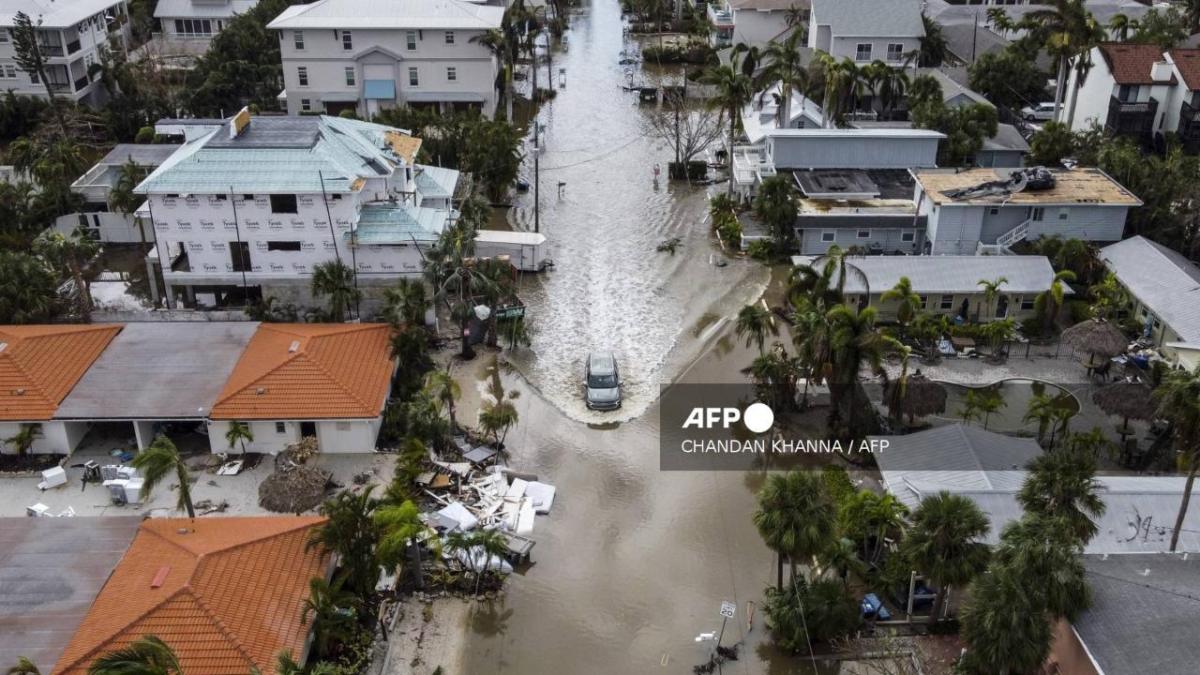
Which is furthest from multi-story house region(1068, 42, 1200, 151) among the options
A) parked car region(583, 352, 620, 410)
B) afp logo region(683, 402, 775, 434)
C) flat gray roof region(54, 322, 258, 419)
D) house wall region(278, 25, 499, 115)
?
flat gray roof region(54, 322, 258, 419)

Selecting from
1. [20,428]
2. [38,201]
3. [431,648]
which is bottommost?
[431,648]

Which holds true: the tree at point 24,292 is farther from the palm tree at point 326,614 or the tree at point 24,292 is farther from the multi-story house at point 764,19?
the multi-story house at point 764,19

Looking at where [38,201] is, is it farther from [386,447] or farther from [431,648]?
[431,648]

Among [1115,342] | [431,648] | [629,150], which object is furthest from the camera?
[629,150]

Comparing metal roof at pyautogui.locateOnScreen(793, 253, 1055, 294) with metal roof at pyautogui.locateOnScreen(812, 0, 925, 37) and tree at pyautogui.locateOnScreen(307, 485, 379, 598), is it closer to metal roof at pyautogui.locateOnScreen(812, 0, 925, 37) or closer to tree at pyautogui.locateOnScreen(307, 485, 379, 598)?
tree at pyautogui.locateOnScreen(307, 485, 379, 598)

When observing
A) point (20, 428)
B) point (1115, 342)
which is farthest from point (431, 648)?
point (1115, 342)

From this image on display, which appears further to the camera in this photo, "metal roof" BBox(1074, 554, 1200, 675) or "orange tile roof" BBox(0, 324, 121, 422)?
"orange tile roof" BBox(0, 324, 121, 422)
